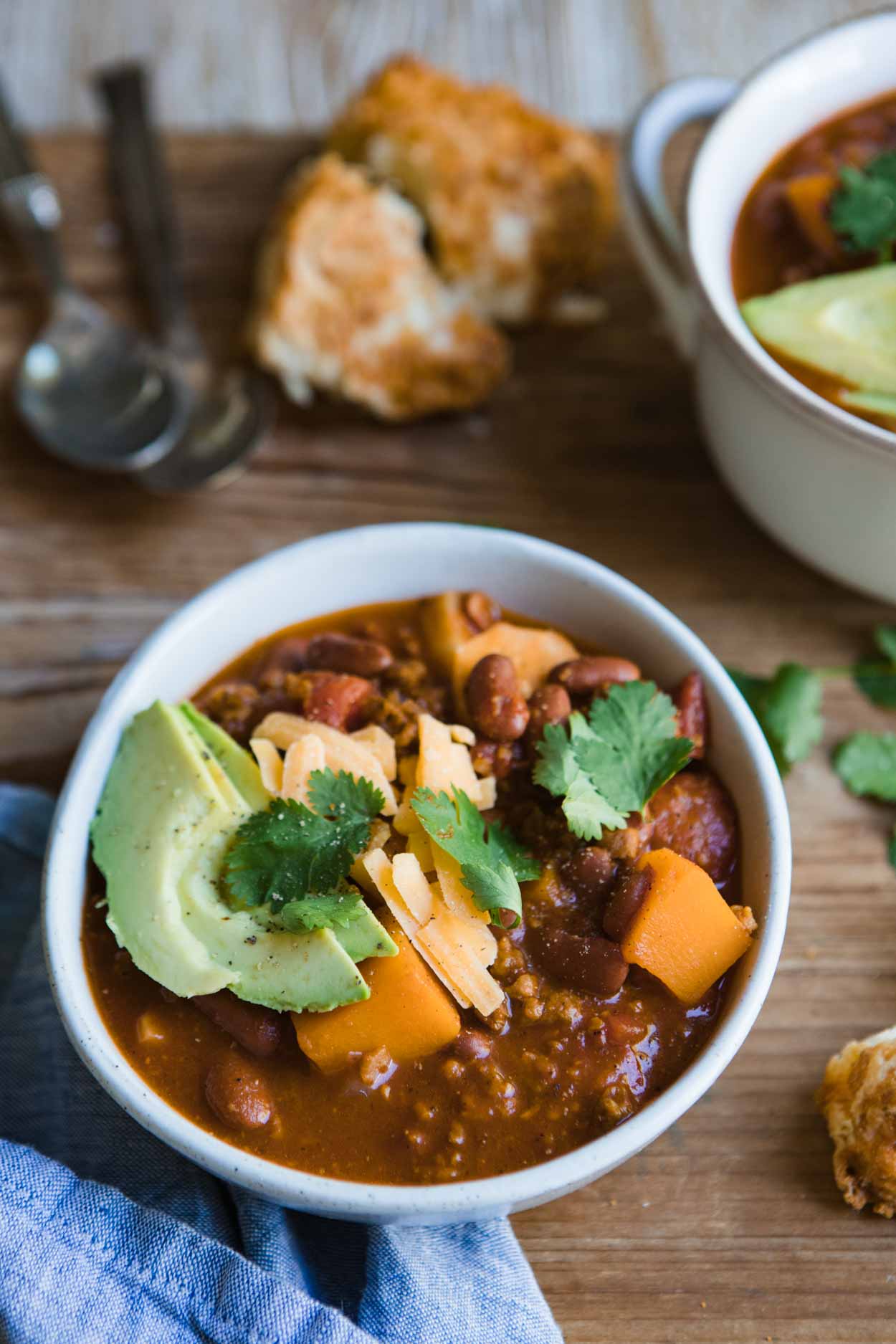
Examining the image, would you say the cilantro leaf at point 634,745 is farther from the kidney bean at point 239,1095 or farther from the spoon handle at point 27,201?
the spoon handle at point 27,201

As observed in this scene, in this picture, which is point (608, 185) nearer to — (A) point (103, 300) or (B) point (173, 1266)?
(A) point (103, 300)

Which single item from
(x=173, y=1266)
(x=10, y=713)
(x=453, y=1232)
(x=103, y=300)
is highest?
(x=103, y=300)

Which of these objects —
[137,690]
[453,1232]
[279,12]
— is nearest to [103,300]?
[279,12]

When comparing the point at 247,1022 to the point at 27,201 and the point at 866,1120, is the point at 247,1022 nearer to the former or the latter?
the point at 866,1120

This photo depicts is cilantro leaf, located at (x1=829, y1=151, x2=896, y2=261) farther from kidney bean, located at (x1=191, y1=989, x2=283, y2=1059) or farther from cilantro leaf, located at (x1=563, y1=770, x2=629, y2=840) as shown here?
kidney bean, located at (x1=191, y1=989, x2=283, y2=1059)

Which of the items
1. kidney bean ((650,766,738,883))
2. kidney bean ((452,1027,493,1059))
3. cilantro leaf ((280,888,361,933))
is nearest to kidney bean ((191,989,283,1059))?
cilantro leaf ((280,888,361,933))

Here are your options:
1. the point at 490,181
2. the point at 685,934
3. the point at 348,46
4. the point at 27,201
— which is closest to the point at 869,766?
the point at 685,934
